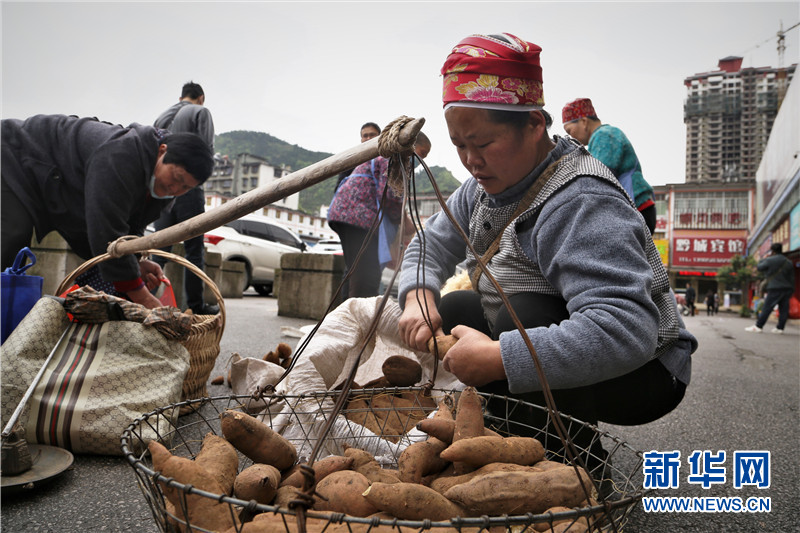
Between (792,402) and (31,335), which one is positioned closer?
(31,335)

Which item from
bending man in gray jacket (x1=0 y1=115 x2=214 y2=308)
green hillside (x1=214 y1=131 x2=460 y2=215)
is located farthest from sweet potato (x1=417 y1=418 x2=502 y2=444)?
green hillside (x1=214 y1=131 x2=460 y2=215)

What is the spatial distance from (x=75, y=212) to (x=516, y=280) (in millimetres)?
2355

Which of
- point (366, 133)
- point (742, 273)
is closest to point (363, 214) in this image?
point (366, 133)

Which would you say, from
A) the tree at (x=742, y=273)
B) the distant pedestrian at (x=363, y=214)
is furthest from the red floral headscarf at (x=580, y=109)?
the tree at (x=742, y=273)

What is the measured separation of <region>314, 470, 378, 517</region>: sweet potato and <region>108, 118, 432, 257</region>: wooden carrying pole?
2.44ft

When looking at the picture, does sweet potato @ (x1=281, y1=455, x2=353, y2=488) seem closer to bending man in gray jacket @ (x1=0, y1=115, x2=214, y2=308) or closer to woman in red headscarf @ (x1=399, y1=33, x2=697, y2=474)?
woman in red headscarf @ (x1=399, y1=33, x2=697, y2=474)

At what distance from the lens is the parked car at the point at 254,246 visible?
10.9 metres

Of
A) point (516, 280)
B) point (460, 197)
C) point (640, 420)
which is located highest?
point (460, 197)

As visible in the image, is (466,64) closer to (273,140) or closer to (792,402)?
(792,402)

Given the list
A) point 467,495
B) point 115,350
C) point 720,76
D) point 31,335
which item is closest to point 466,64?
point 467,495

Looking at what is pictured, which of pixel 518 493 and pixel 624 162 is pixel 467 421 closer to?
pixel 518 493

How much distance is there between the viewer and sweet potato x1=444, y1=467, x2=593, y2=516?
36.1 inches

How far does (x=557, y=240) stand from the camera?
→ 1.37 m

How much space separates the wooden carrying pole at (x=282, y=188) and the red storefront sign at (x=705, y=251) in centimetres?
4002
